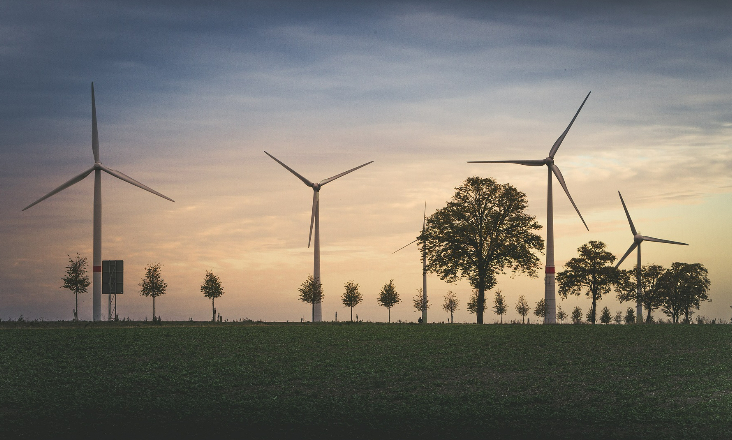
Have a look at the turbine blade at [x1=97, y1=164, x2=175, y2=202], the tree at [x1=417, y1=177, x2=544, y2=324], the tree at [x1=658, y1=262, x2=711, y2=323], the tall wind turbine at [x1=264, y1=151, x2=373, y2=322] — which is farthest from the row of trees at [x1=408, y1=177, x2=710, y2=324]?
the tree at [x1=658, y1=262, x2=711, y2=323]

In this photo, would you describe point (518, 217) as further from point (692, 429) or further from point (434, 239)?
point (692, 429)

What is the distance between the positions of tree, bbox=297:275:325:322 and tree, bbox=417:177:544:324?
54.0 feet

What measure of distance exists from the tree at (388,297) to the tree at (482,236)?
42.9 m

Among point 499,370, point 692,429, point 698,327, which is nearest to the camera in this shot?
point 692,429

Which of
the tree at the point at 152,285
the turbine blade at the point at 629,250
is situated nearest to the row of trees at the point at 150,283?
the tree at the point at 152,285

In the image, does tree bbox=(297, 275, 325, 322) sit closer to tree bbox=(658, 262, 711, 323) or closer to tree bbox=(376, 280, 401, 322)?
tree bbox=(376, 280, 401, 322)

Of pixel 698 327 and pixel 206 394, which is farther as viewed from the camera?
pixel 698 327

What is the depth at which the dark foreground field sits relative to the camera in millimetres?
25891

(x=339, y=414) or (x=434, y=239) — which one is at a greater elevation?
(x=434, y=239)

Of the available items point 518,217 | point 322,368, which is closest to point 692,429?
point 322,368

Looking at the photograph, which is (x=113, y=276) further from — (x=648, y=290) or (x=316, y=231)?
(x=648, y=290)

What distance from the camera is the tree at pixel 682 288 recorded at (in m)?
115

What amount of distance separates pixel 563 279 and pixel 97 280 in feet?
214

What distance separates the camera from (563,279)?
10538 centimetres
